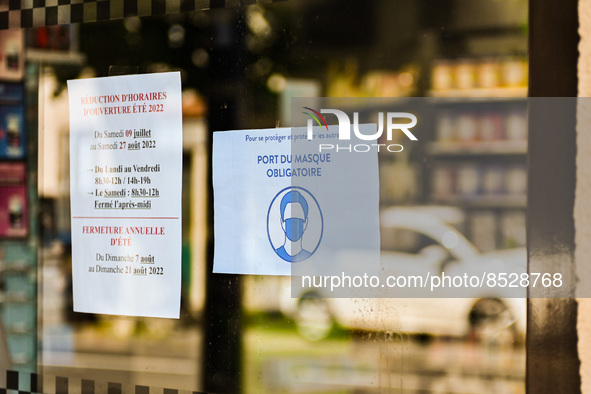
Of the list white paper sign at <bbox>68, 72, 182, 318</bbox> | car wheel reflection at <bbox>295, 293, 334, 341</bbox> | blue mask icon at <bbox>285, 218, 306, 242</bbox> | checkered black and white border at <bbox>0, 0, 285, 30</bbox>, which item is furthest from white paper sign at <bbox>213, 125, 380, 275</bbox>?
checkered black and white border at <bbox>0, 0, 285, 30</bbox>

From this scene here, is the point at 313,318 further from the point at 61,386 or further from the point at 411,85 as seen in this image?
the point at 61,386

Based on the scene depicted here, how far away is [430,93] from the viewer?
2.83 m

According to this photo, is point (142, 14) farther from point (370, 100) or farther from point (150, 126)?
point (370, 100)

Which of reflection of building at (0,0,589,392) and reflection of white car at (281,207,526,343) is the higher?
reflection of building at (0,0,589,392)

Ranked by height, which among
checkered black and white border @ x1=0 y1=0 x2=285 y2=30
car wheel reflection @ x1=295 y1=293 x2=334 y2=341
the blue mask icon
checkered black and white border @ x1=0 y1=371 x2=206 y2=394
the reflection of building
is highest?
checkered black and white border @ x1=0 y1=0 x2=285 y2=30

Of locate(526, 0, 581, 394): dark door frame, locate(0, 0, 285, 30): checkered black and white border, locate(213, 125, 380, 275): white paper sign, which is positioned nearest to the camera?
locate(526, 0, 581, 394): dark door frame

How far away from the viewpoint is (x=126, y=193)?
3322 millimetres

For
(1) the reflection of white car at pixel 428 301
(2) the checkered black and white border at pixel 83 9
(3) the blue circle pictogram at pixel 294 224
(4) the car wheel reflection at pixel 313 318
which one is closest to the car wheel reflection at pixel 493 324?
(1) the reflection of white car at pixel 428 301

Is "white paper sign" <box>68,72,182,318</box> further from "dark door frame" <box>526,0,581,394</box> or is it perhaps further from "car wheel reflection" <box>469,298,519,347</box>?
"dark door frame" <box>526,0,581,394</box>

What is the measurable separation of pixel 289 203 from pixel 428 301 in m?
0.64

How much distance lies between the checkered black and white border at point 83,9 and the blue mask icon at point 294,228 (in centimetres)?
87

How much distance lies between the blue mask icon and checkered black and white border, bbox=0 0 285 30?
2.85 feet

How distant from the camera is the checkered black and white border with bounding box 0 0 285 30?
3.22m

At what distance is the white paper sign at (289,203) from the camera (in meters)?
2.94
